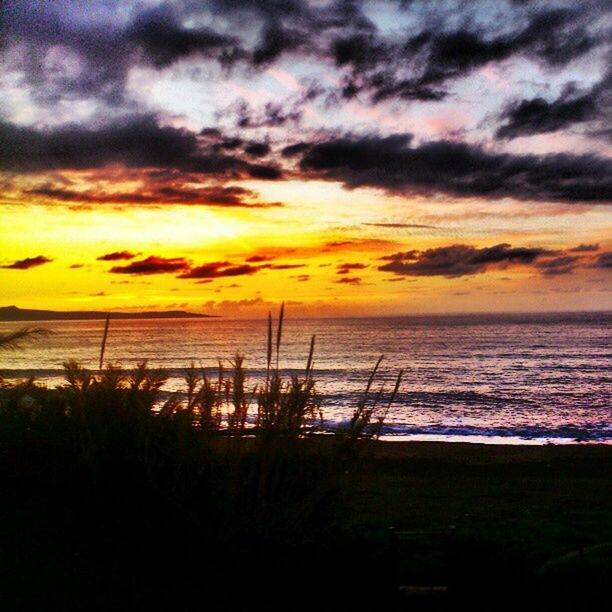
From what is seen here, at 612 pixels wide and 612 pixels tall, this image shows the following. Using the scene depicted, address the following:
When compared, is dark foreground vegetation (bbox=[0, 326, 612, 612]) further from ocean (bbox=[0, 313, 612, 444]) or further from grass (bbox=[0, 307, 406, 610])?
ocean (bbox=[0, 313, 612, 444])

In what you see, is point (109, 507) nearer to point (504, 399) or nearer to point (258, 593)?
point (258, 593)

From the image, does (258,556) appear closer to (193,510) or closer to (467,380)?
(193,510)

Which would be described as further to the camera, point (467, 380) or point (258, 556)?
point (467, 380)

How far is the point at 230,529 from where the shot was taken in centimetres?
521

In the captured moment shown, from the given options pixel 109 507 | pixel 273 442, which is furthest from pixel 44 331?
pixel 273 442

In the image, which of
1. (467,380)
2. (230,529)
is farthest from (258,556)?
(467,380)

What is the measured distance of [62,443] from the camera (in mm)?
6359

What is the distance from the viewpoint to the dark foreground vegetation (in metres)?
4.80

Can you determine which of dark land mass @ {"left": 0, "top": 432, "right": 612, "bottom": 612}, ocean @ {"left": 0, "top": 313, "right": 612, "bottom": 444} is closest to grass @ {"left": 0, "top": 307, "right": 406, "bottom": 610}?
dark land mass @ {"left": 0, "top": 432, "right": 612, "bottom": 612}

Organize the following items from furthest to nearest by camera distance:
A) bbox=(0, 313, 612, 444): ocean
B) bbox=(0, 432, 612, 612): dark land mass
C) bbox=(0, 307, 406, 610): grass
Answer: bbox=(0, 313, 612, 444): ocean, bbox=(0, 307, 406, 610): grass, bbox=(0, 432, 612, 612): dark land mass

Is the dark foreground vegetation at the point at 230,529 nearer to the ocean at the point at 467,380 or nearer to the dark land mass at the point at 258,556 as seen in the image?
the dark land mass at the point at 258,556

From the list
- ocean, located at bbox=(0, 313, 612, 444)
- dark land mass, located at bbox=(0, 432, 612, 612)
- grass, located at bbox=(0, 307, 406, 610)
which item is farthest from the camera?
ocean, located at bbox=(0, 313, 612, 444)

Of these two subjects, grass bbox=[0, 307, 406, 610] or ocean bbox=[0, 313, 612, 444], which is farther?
ocean bbox=[0, 313, 612, 444]

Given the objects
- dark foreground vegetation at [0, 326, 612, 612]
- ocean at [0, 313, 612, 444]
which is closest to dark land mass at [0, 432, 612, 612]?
dark foreground vegetation at [0, 326, 612, 612]
